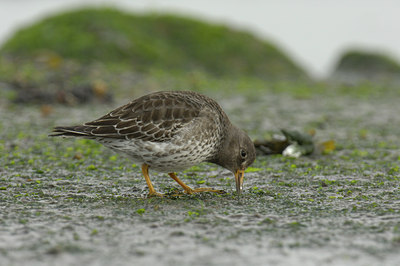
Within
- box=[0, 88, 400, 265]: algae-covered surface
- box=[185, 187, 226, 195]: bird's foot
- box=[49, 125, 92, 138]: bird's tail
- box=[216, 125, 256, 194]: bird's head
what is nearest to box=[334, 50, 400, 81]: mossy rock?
box=[0, 88, 400, 265]: algae-covered surface

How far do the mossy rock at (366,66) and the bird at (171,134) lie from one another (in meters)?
21.4

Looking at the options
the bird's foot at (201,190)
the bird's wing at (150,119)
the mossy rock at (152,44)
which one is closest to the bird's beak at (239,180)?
the bird's foot at (201,190)

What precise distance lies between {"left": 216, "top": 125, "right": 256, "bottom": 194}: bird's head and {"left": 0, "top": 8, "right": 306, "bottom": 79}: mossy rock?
45.9 ft

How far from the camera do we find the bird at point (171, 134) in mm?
7793

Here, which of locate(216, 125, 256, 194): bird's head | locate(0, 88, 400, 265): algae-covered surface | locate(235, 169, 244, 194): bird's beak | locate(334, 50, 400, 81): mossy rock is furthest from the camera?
locate(334, 50, 400, 81): mossy rock

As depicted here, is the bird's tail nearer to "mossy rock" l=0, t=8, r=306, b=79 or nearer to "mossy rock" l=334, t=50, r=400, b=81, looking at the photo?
"mossy rock" l=0, t=8, r=306, b=79

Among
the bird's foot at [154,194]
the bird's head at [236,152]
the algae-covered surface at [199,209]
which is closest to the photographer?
the algae-covered surface at [199,209]

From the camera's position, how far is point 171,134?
7820 millimetres

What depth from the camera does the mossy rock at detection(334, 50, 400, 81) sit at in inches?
1152

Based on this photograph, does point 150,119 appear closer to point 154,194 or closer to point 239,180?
point 154,194

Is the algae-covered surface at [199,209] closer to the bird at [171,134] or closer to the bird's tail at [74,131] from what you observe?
the bird at [171,134]

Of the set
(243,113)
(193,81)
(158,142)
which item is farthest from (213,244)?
(193,81)

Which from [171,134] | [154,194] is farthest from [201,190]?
[171,134]

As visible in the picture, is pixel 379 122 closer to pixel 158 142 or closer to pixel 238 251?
pixel 158 142
